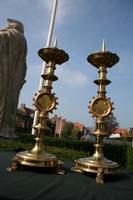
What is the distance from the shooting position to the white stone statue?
12.1m

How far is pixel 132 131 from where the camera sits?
5169cm

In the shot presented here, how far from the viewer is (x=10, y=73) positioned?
1220 centimetres

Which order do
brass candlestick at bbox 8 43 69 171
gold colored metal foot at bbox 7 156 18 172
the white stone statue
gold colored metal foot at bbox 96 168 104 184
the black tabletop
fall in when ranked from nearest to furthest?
the black tabletop < gold colored metal foot at bbox 96 168 104 184 < gold colored metal foot at bbox 7 156 18 172 < brass candlestick at bbox 8 43 69 171 < the white stone statue

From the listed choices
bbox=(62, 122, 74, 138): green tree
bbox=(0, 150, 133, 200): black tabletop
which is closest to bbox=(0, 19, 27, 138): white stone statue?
bbox=(0, 150, 133, 200): black tabletop

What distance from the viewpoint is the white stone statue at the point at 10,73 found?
12.1m

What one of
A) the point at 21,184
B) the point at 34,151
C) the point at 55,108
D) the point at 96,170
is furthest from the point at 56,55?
the point at 21,184

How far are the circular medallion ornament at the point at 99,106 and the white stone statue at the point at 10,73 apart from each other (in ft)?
29.6

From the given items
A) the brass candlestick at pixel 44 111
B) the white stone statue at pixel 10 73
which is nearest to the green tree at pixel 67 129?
the white stone statue at pixel 10 73

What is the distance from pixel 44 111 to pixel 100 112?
0.62m

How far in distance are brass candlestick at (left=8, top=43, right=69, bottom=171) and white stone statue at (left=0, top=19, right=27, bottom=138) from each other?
881 cm

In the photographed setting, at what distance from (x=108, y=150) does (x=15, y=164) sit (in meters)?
13.0

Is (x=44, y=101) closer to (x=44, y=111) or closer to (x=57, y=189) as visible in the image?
(x=44, y=111)

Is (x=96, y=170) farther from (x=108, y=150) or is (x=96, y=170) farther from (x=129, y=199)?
(x=108, y=150)

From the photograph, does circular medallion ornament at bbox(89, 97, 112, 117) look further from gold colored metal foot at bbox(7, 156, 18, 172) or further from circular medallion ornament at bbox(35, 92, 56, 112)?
gold colored metal foot at bbox(7, 156, 18, 172)
